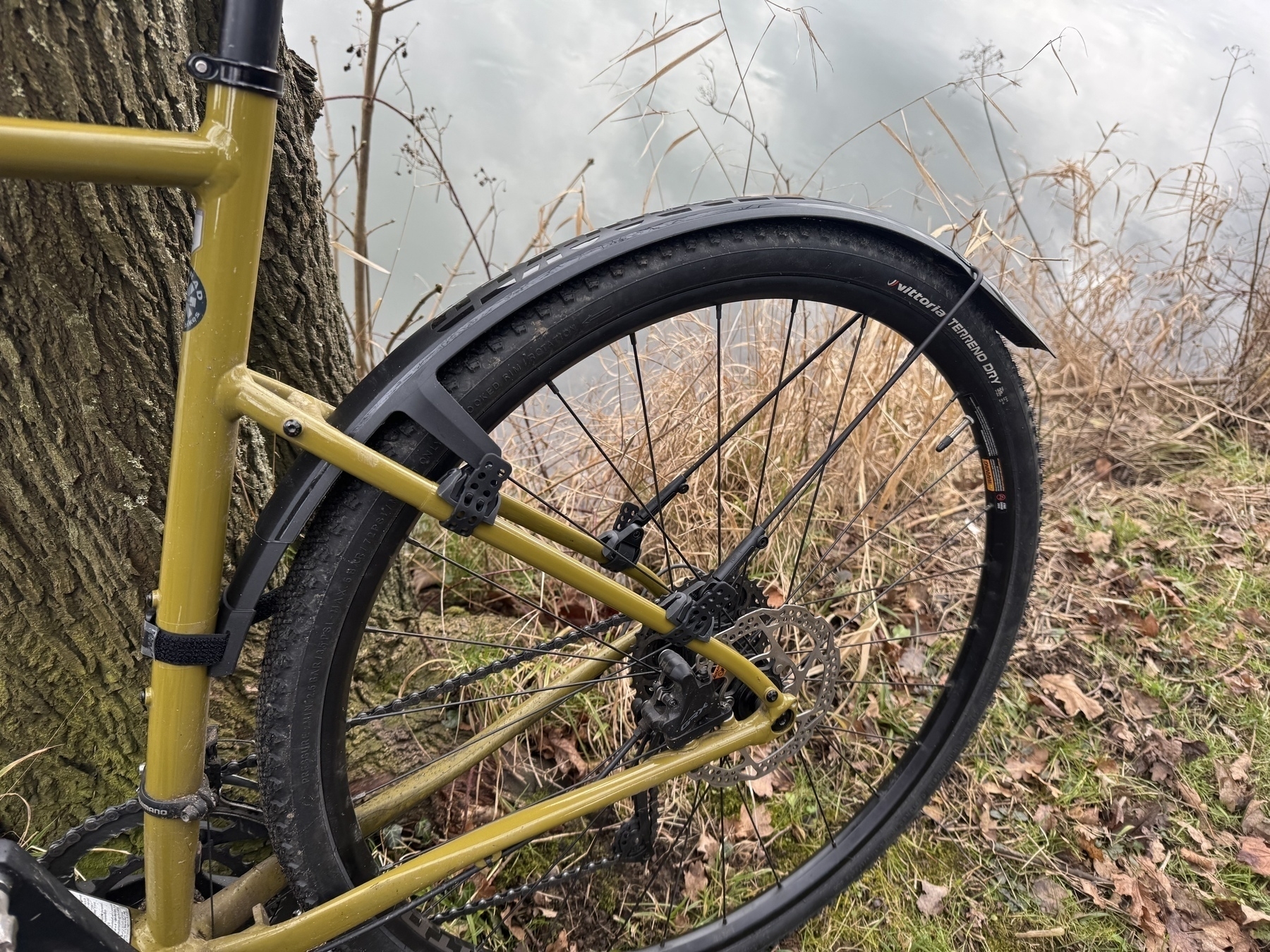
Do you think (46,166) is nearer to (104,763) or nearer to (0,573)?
(0,573)

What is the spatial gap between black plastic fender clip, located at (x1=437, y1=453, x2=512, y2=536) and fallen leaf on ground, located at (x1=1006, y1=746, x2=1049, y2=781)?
5.35ft

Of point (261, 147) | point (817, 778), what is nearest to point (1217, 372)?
point (817, 778)

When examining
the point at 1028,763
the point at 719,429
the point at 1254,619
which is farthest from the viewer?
the point at 1254,619

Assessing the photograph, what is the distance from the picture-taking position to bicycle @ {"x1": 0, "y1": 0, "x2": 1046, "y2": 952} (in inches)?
33.4

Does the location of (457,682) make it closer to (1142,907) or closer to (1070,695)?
(1142,907)

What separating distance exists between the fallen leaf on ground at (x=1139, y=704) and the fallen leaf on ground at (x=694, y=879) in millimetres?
1214

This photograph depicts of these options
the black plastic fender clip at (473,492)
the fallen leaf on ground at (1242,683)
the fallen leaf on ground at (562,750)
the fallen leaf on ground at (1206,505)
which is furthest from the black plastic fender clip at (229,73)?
the fallen leaf on ground at (1206,505)

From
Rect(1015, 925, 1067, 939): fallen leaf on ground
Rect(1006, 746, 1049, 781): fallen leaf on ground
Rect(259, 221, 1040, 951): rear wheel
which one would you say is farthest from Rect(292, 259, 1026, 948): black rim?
Rect(1006, 746, 1049, 781): fallen leaf on ground

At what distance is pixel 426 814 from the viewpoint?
5.29 ft

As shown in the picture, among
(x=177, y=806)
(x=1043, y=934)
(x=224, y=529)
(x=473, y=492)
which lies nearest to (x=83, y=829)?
(x=177, y=806)

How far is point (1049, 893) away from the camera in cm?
170

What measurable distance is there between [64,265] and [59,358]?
0.42 feet

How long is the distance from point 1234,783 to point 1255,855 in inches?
7.5

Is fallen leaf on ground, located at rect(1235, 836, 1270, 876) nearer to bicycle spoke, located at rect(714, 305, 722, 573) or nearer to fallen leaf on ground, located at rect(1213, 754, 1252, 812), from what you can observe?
fallen leaf on ground, located at rect(1213, 754, 1252, 812)
